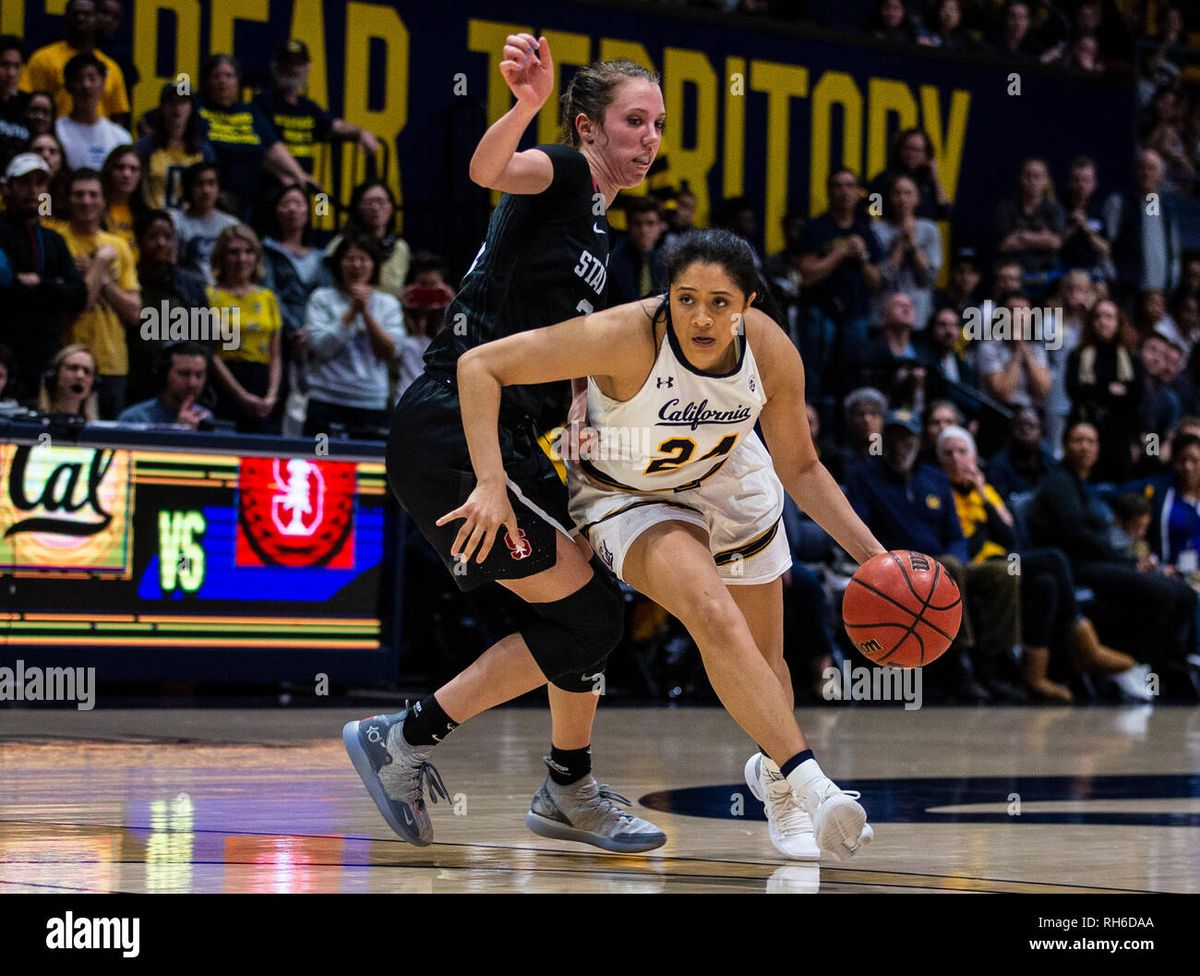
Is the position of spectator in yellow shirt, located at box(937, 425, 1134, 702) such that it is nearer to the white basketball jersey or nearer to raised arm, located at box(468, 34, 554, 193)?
the white basketball jersey

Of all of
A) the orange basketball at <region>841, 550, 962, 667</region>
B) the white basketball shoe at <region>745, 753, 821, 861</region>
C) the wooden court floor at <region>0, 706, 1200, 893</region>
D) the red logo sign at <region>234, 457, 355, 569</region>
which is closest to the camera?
the wooden court floor at <region>0, 706, 1200, 893</region>

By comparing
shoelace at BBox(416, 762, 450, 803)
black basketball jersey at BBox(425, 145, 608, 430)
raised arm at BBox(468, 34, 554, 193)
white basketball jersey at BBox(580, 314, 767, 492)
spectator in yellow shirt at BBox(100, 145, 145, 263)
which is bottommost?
shoelace at BBox(416, 762, 450, 803)

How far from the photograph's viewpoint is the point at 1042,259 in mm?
A: 14836

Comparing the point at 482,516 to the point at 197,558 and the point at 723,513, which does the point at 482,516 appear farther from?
the point at 197,558

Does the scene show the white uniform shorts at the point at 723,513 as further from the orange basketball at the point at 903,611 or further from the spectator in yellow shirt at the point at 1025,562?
the spectator in yellow shirt at the point at 1025,562

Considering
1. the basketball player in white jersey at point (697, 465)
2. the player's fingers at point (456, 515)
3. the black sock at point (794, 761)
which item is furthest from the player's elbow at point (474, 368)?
the black sock at point (794, 761)

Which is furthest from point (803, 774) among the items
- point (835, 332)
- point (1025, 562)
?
point (835, 332)

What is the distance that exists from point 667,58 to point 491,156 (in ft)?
34.3

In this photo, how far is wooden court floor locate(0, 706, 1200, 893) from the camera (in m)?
3.94

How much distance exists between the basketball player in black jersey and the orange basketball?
0.63 metres

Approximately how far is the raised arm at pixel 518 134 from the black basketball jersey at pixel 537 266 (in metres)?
0.09

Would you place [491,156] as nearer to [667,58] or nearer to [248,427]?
[248,427]

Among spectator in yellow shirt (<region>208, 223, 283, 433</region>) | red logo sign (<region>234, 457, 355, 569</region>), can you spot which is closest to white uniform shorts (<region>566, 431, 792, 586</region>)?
red logo sign (<region>234, 457, 355, 569</region>)
